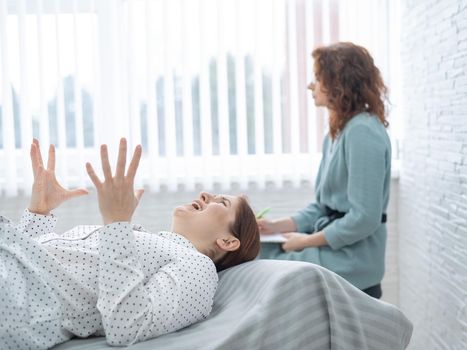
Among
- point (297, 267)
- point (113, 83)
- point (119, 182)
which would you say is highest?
point (113, 83)

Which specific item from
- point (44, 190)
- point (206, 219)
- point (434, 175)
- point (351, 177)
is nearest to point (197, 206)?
point (206, 219)

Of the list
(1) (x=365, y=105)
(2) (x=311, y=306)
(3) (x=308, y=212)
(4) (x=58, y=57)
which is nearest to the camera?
(2) (x=311, y=306)

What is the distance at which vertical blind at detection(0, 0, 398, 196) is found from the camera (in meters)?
3.76

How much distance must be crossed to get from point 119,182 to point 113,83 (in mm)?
1954

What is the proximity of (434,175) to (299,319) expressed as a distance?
138cm

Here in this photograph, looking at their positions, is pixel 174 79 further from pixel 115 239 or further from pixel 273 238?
pixel 115 239

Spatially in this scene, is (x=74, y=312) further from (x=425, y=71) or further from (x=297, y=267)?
(x=425, y=71)

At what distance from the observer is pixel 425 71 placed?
10.8 ft

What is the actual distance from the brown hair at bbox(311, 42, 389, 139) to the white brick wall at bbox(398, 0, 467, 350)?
256 millimetres

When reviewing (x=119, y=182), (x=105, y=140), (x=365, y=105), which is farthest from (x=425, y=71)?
(x=119, y=182)

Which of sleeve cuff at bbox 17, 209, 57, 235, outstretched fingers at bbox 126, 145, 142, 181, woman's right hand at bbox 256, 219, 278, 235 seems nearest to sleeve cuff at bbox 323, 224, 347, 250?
woman's right hand at bbox 256, 219, 278, 235

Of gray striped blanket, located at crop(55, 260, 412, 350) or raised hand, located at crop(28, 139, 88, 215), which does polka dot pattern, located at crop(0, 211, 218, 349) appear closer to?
gray striped blanket, located at crop(55, 260, 412, 350)

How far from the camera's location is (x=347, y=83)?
3000 millimetres

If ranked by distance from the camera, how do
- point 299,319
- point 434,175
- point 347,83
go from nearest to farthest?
point 299,319
point 347,83
point 434,175
